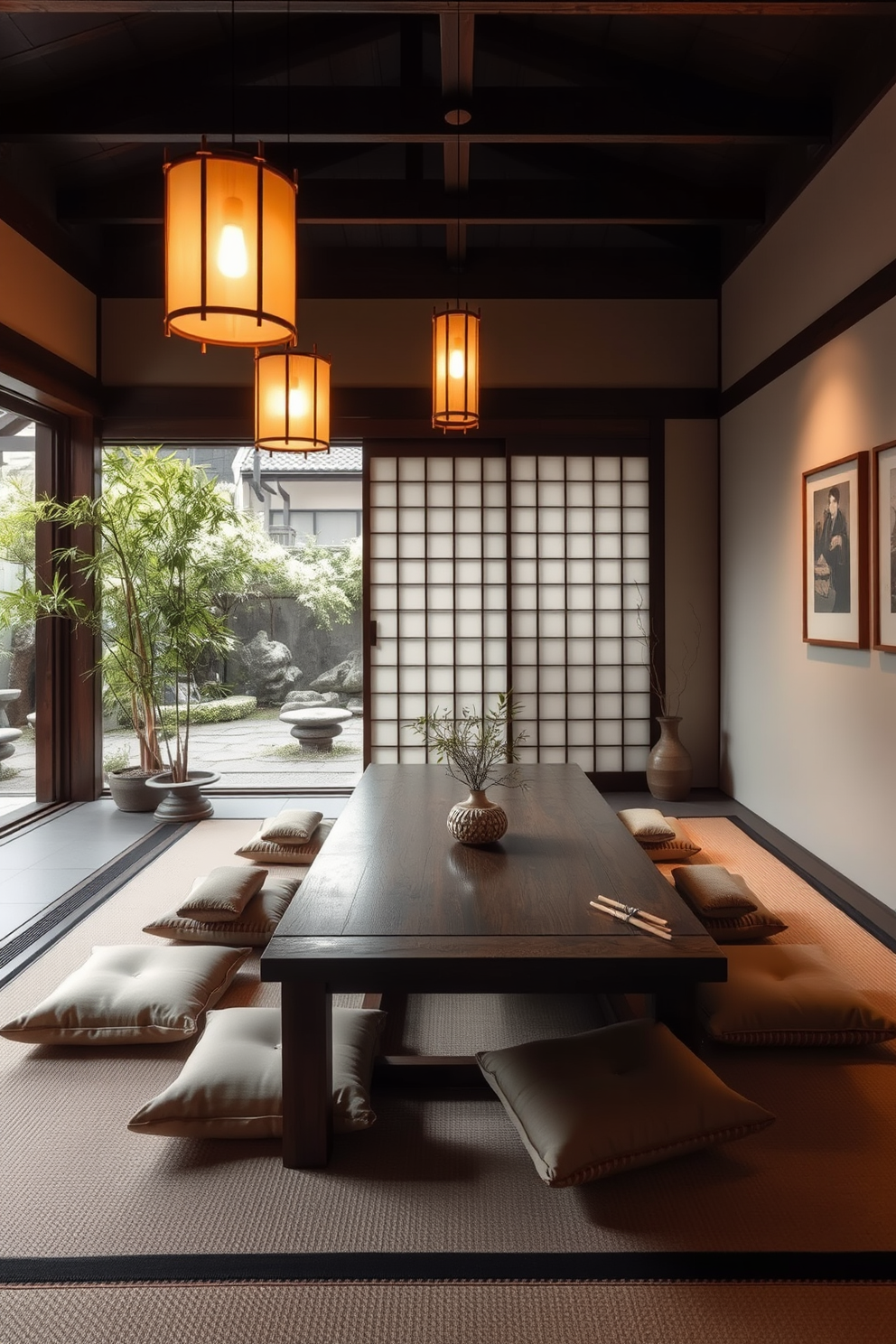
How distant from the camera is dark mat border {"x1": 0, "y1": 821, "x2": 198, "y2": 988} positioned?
3.11 metres

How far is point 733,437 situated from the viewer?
5.57 m

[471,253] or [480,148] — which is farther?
[471,253]

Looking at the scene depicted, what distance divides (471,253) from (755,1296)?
5617mm

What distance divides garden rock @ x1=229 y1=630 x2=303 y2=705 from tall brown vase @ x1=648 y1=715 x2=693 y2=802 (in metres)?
6.45

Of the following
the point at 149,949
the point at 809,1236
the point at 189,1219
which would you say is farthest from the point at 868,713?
the point at 189,1219

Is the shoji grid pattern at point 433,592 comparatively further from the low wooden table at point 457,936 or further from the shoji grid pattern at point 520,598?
the low wooden table at point 457,936

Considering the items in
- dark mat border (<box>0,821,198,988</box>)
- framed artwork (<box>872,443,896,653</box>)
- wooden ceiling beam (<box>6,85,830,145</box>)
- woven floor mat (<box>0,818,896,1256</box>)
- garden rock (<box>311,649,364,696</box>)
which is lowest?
woven floor mat (<box>0,818,896,1256</box>)


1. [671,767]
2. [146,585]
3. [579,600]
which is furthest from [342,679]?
[671,767]

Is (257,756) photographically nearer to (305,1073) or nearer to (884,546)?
(884,546)

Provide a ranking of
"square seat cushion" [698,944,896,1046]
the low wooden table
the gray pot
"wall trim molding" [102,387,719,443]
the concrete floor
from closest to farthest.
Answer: the low wooden table → "square seat cushion" [698,944,896,1046] → the gray pot → "wall trim molding" [102,387,719,443] → the concrete floor

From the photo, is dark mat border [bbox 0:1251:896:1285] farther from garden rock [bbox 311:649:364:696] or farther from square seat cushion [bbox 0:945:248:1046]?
garden rock [bbox 311:649:364:696]

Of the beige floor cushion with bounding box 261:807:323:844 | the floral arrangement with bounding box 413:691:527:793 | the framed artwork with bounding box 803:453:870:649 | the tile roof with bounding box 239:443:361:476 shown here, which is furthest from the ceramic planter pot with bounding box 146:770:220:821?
the tile roof with bounding box 239:443:361:476

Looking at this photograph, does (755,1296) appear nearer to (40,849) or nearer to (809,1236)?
(809,1236)

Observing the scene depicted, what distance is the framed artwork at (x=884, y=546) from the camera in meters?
3.51
